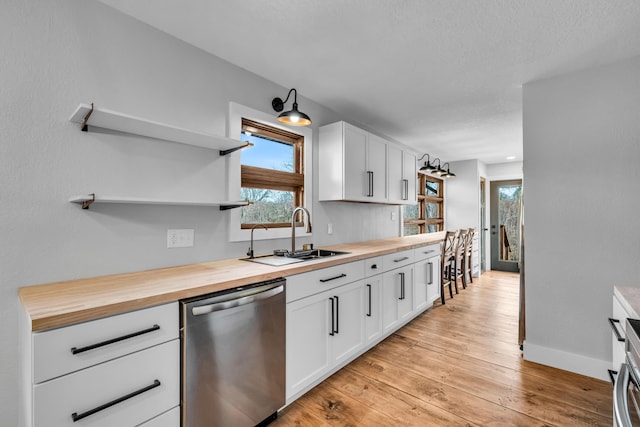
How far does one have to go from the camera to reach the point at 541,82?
2.53 meters

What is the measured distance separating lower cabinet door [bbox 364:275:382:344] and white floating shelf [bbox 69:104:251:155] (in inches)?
63.7

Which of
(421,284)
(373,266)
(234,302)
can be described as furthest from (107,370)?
(421,284)

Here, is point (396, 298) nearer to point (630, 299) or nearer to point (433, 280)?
point (433, 280)

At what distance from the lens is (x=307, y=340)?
6.43 ft

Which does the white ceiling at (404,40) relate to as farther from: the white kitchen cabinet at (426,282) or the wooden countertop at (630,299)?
the white kitchen cabinet at (426,282)

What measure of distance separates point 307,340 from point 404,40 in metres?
2.17

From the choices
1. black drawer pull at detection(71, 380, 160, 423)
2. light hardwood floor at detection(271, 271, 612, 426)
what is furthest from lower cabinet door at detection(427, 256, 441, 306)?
black drawer pull at detection(71, 380, 160, 423)

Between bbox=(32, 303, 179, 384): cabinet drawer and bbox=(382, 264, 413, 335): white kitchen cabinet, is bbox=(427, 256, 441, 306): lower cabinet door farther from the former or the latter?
bbox=(32, 303, 179, 384): cabinet drawer

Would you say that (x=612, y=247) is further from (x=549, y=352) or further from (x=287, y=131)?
(x=287, y=131)

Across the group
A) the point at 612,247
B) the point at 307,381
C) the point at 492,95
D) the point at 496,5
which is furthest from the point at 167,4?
the point at 612,247

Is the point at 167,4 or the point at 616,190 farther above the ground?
the point at 167,4

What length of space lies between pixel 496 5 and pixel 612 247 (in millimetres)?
2012

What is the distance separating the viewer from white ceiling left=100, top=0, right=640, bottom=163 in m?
1.66

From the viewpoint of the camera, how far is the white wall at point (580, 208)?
218cm
